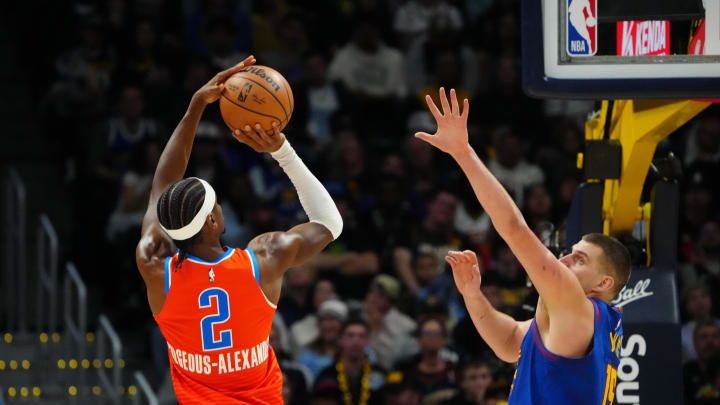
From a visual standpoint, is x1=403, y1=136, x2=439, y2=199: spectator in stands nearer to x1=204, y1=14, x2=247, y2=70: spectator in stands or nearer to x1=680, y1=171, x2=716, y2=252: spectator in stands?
x1=204, y1=14, x2=247, y2=70: spectator in stands

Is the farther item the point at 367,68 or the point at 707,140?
the point at 367,68

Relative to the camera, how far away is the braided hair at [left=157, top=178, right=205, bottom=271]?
493 cm

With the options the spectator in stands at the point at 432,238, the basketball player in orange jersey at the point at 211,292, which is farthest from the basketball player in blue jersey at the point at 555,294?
the spectator in stands at the point at 432,238

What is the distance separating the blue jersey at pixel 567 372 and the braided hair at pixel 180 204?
1534mm

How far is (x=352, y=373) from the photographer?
939 cm

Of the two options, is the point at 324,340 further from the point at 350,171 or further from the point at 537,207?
the point at 537,207

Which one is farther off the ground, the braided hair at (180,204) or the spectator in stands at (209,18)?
the spectator in stands at (209,18)

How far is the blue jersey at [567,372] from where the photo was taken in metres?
4.98

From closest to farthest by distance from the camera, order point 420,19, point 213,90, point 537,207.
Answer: point 213,90 → point 537,207 → point 420,19

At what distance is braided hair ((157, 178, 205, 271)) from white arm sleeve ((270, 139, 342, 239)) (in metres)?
0.56

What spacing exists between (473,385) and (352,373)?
0.98 m

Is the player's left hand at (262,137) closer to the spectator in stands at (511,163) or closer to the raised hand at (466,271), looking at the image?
the raised hand at (466,271)

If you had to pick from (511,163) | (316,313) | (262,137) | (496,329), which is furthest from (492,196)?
(511,163)

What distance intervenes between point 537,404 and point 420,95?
7753 mm
